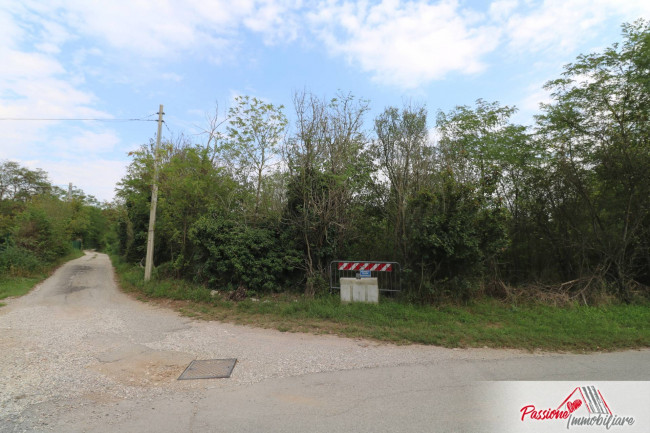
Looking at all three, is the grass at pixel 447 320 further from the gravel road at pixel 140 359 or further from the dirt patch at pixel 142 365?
the dirt patch at pixel 142 365

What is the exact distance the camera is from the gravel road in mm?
3949

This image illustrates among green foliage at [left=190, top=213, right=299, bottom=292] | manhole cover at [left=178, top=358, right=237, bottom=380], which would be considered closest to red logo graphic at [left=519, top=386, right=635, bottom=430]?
manhole cover at [left=178, top=358, right=237, bottom=380]

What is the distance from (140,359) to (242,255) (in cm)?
501

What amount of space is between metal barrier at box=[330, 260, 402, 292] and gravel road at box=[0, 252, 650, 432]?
3.26 meters

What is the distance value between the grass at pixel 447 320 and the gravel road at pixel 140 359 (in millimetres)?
465

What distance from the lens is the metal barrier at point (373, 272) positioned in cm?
948

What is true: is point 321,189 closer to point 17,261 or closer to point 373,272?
point 373,272

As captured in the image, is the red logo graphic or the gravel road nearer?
the red logo graphic

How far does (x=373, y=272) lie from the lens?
970 centimetres

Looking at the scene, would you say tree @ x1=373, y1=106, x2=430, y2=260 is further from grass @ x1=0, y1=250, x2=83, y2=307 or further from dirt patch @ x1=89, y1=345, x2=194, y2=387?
grass @ x1=0, y1=250, x2=83, y2=307

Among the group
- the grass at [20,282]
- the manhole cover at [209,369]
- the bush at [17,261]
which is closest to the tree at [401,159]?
the manhole cover at [209,369]

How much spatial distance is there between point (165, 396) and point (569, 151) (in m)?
Answer: 13.4

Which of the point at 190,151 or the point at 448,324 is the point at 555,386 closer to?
the point at 448,324

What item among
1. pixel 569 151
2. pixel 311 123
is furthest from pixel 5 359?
pixel 569 151
